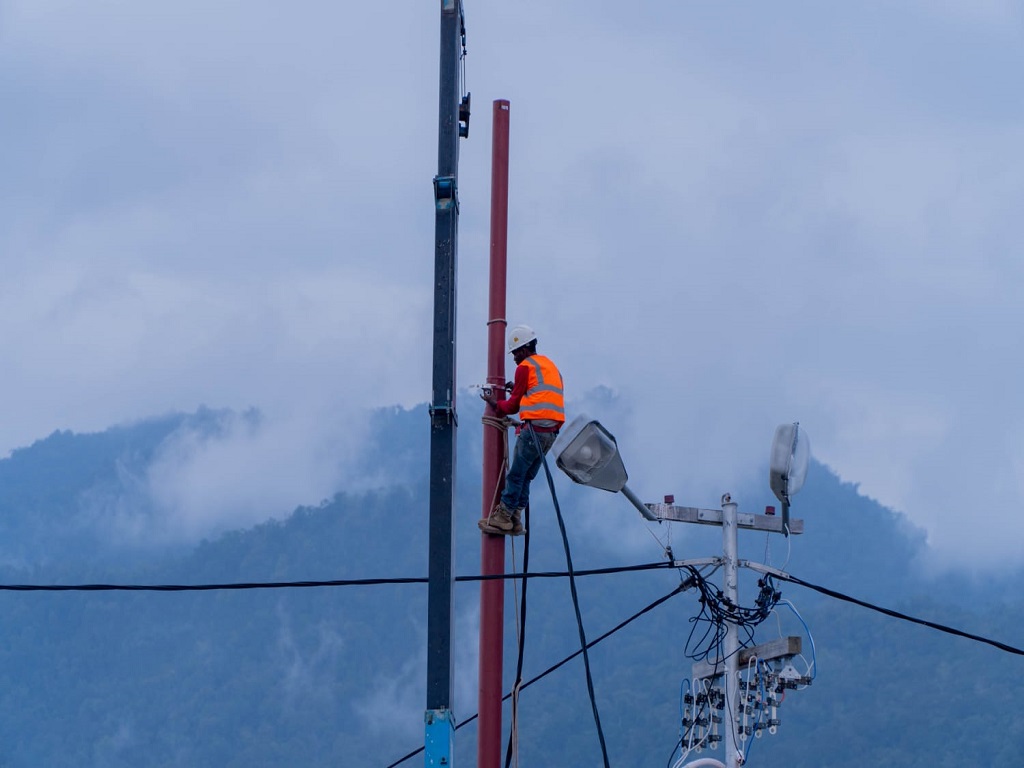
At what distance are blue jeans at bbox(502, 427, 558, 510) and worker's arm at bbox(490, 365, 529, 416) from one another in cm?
21

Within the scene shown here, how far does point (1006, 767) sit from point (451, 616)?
129 meters

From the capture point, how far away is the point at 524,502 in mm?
13641

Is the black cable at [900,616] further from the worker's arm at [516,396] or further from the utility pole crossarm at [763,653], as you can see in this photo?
the worker's arm at [516,396]

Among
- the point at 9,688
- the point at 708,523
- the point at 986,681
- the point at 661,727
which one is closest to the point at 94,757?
the point at 9,688

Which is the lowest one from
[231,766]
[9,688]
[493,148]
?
[493,148]

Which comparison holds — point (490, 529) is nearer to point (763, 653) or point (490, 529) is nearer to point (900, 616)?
point (763, 653)

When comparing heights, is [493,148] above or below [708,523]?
above

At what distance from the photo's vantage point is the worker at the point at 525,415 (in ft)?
44.2

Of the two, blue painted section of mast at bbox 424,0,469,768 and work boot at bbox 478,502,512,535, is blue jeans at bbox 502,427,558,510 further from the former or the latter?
blue painted section of mast at bbox 424,0,469,768

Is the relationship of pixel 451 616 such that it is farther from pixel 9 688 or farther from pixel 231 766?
pixel 9 688

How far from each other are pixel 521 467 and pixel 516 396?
0.62m

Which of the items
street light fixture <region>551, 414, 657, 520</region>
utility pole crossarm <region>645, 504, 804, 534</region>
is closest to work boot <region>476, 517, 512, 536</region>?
street light fixture <region>551, 414, 657, 520</region>

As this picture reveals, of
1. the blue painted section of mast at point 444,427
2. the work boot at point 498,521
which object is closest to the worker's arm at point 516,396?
the work boot at point 498,521

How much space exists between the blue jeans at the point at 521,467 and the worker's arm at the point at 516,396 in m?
0.21
